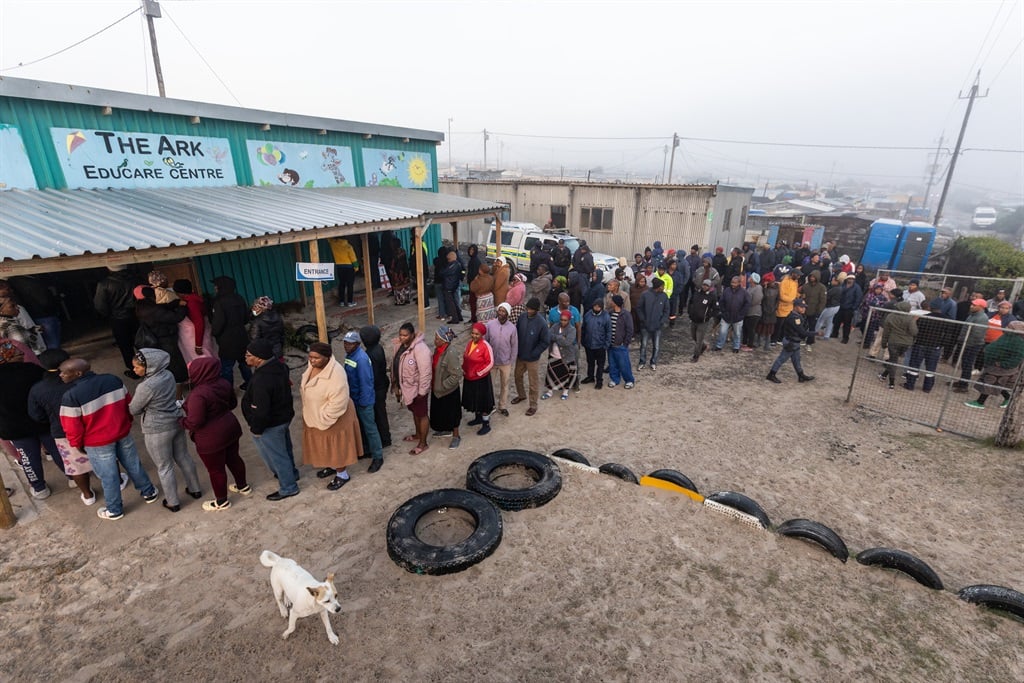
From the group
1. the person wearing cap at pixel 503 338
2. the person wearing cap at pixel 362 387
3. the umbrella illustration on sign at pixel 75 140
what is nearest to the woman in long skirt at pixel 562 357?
the person wearing cap at pixel 503 338

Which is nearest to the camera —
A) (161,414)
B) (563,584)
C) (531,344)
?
(563,584)

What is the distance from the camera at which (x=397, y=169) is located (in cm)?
1383

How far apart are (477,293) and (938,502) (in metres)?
7.80

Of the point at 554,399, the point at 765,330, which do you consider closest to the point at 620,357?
the point at 554,399

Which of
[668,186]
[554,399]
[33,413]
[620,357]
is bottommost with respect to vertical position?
[554,399]

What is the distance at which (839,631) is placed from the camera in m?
3.66

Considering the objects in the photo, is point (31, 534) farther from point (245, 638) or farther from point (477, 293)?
point (477, 293)

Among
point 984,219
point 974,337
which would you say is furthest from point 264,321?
point 984,219

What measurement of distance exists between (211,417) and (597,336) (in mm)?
5655

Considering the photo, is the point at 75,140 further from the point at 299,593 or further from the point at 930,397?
the point at 930,397

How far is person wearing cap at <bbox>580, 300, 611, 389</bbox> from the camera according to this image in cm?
795

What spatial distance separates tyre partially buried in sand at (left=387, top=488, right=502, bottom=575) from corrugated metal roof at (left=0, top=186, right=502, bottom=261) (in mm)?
4297

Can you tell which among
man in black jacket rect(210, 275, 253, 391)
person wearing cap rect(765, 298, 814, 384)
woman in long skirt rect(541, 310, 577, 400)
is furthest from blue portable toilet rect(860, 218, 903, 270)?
man in black jacket rect(210, 275, 253, 391)

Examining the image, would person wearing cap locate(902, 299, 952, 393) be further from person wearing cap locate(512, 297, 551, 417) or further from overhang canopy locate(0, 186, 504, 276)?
overhang canopy locate(0, 186, 504, 276)
